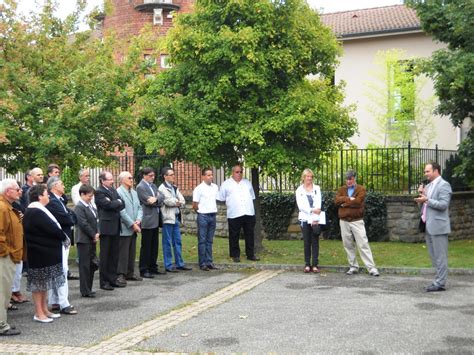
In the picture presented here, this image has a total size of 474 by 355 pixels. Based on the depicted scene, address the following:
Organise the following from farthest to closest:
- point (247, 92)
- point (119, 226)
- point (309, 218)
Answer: point (247, 92) → point (309, 218) → point (119, 226)

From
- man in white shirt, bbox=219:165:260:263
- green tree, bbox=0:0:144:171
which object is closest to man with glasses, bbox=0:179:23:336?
green tree, bbox=0:0:144:171

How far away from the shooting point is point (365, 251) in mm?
12312

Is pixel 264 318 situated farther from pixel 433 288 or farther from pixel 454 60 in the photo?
pixel 454 60

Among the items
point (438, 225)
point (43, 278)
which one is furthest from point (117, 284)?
point (438, 225)

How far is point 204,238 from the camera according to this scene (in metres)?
13.2

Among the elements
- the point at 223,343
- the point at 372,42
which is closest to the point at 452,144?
the point at 372,42

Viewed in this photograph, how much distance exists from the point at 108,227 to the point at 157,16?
1916 centimetres

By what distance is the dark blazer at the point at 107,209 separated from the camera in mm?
10992

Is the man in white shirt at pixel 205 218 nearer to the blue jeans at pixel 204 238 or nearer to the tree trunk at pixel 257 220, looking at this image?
the blue jeans at pixel 204 238

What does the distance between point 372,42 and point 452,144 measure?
5.35 m

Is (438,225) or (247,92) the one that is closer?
(438,225)

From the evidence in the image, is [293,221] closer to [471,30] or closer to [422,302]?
[471,30]

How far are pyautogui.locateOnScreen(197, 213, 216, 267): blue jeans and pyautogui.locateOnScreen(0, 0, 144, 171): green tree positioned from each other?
274cm

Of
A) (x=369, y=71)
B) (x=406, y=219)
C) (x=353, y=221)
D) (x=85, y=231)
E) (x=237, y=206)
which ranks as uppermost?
(x=369, y=71)
